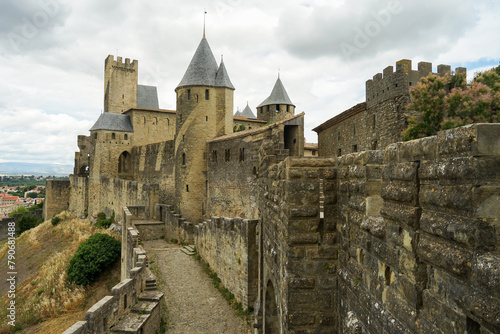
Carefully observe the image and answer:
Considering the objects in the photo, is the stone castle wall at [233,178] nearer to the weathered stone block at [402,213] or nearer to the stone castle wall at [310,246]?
the stone castle wall at [310,246]

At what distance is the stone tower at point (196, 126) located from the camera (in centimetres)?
2525

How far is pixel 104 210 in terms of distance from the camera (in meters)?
37.7

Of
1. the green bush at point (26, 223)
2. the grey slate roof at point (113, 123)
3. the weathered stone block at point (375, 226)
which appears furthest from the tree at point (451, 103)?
the green bush at point (26, 223)

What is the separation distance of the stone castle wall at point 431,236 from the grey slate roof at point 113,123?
3946 cm

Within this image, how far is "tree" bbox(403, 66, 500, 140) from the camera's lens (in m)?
13.9

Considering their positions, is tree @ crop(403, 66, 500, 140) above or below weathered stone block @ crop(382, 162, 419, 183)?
above

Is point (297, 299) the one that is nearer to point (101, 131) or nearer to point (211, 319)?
point (211, 319)

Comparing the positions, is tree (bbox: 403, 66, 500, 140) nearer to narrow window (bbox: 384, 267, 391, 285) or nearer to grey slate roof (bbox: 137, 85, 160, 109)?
narrow window (bbox: 384, 267, 391, 285)

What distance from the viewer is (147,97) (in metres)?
46.8

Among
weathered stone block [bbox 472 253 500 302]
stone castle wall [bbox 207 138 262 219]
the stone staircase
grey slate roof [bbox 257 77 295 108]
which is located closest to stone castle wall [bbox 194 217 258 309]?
the stone staircase

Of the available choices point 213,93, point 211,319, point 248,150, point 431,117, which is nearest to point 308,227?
point 211,319

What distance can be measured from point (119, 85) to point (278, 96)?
2096 centimetres

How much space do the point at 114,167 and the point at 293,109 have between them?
21752 mm

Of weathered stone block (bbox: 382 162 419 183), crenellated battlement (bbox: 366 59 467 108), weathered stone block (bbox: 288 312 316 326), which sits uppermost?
crenellated battlement (bbox: 366 59 467 108)
